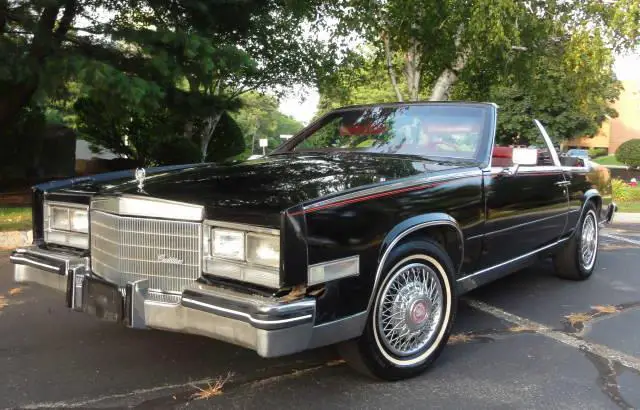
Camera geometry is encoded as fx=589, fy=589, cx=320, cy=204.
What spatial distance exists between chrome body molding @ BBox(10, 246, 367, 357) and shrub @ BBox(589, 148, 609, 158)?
49.7 metres

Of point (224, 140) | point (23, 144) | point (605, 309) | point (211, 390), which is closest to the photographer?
point (211, 390)

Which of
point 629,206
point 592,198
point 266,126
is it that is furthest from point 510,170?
point 266,126

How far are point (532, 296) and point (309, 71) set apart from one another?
1151 cm

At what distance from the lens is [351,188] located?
315 centimetres

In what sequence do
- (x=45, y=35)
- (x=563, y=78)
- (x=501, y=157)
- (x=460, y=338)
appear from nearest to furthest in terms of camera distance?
(x=460, y=338), (x=501, y=157), (x=45, y=35), (x=563, y=78)

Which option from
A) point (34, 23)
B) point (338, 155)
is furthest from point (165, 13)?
point (338, 155)

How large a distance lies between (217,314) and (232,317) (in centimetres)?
10

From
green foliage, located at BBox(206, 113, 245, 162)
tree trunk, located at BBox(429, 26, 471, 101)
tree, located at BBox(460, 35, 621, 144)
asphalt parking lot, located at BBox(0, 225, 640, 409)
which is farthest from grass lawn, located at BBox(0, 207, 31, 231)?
tree trunk, located at BBox(429, 26, 471, 101)

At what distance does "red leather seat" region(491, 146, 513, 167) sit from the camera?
4368mm

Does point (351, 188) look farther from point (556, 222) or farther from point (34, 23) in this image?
point (34, 23)

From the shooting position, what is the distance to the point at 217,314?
2.80m

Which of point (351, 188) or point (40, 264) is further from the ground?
point (351, 188)

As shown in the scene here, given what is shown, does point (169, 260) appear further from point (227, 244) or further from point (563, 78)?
point (563, 78)

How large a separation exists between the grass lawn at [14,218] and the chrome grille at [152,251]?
4.91 metres
